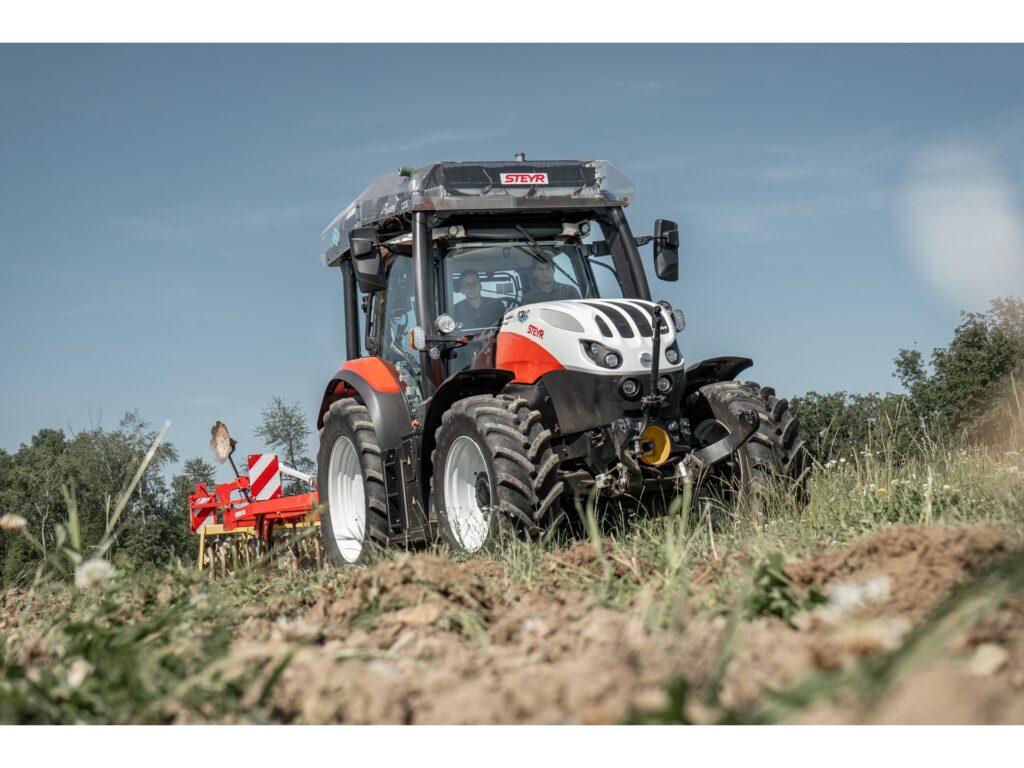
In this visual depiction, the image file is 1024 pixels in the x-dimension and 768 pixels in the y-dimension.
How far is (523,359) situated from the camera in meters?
7.26

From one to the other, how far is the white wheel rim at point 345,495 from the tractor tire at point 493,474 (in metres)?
2.04

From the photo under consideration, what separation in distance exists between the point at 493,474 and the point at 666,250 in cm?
248

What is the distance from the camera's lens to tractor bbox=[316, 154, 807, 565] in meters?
6.77

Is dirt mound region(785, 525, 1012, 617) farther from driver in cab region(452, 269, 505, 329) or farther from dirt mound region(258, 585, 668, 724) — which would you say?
driver in cab region(452, 269, 505, 329)

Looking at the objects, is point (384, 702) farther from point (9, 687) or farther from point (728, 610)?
point (728, 610)

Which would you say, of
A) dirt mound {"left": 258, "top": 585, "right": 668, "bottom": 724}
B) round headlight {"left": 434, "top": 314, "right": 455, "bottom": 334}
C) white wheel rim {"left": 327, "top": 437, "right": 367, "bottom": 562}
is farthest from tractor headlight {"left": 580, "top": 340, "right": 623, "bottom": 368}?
dirt mound {"left": 258, "top": 585, "right": 668, "bottom": 724}

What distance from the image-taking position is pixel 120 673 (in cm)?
243

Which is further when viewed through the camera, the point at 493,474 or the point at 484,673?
the point at 493,474

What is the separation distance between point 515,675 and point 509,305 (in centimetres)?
570

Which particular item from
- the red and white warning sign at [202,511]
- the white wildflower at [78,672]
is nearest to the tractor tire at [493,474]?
the white wildflower at [78,672]

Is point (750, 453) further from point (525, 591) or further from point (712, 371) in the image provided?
point (525, 591)

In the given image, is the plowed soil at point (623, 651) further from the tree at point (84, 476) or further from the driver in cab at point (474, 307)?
the tree at point (84, 476)

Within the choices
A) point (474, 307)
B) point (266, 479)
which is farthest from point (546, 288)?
point (266, 479)

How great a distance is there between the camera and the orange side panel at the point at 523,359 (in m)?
7.10
